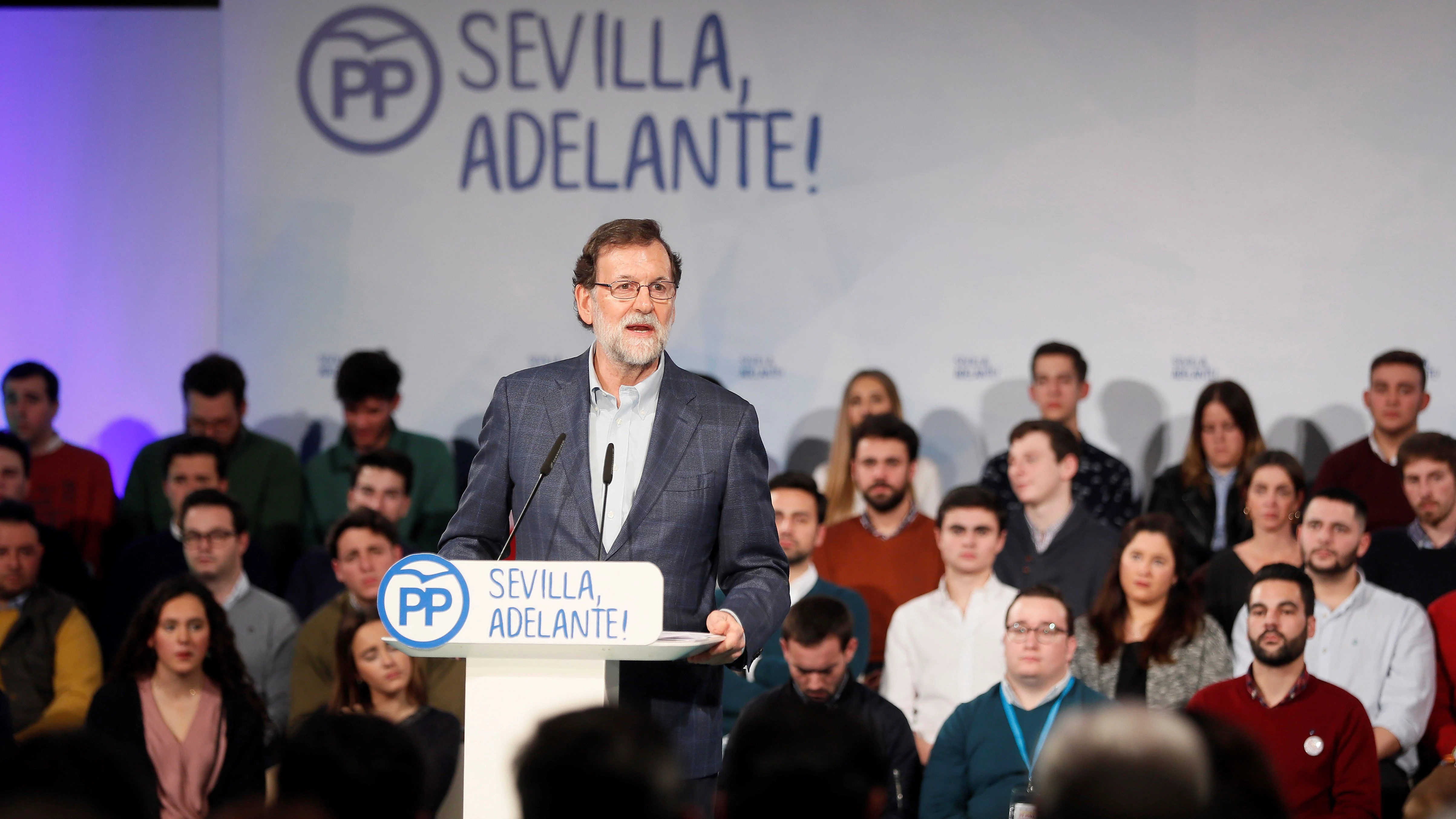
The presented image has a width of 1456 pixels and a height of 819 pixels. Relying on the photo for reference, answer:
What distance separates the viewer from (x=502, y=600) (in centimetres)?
208

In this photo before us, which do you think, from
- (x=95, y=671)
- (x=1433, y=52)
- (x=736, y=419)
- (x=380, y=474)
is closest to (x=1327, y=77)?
(x=1433, y=52)

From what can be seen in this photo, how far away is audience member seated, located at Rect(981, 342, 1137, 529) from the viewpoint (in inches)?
214

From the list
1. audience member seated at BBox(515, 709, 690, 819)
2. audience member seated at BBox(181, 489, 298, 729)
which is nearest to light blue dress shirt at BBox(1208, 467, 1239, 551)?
audience member seated at BBox(181, 489, 298, 729)

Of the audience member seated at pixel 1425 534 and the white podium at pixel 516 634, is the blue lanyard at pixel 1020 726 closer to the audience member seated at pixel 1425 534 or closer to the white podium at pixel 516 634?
the audience member seated at pixel 1425 534

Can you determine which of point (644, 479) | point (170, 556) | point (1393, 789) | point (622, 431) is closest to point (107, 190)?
point (170, 556)

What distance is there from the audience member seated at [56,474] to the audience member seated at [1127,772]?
5180mm

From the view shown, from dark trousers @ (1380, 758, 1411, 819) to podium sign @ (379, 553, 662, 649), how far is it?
3.07 m

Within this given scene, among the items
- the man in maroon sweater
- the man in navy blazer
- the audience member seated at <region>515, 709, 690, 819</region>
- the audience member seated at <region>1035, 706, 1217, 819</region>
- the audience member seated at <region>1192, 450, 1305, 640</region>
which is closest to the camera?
the audience member seated at <region>1035, 706, 1217, 819</region>

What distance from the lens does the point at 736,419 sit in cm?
249

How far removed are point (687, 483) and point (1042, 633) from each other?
209 cm

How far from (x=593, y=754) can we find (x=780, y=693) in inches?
117

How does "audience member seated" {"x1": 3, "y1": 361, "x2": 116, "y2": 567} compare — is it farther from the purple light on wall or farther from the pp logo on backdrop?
the pp logo on backdrop

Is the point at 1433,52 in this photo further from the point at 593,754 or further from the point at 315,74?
the point at 593,754

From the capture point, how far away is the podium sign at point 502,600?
6.72 feet
